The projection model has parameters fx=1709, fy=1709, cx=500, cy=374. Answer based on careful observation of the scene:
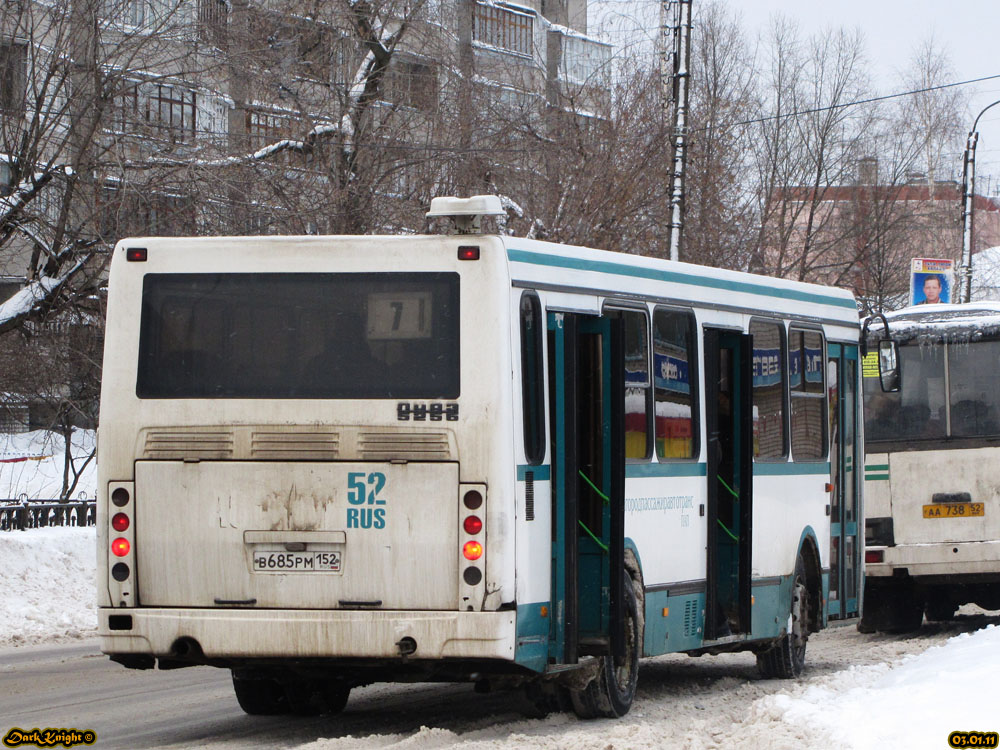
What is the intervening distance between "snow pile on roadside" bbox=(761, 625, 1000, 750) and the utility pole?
47.8 feet

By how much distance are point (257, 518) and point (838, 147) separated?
40248 millimetres

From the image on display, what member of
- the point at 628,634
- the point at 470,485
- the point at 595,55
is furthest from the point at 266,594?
the point at 595,55

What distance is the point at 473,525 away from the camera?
8.83 meters

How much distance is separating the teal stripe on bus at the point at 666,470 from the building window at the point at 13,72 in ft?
32.0

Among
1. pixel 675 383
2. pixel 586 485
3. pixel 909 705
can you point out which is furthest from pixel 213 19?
pixel 909 705

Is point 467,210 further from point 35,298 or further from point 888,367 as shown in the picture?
point 35,298

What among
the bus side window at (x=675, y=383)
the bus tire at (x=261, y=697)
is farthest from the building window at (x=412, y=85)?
the bus tire at (x=261, y=697)

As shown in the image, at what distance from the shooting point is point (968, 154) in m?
39.4

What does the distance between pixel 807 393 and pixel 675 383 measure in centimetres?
272

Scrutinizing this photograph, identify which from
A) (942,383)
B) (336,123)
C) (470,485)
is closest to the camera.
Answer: (470,485)

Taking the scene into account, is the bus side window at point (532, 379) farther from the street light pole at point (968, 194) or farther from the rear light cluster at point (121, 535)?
the street light pole at point (968, 194)

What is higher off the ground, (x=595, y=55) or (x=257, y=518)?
(x=595, y=55)

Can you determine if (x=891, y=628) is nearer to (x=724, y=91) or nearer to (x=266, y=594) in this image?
(x=266, y=594)

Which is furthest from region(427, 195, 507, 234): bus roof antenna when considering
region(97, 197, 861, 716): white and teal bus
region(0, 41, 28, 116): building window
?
region(0, 41, 28, 116): building window
